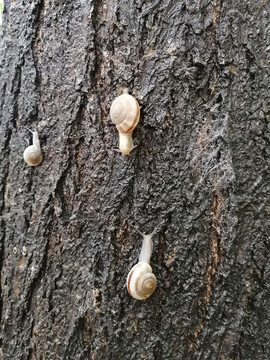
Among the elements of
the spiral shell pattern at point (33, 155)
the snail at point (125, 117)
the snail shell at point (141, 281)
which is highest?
the snail at point (125, 117)

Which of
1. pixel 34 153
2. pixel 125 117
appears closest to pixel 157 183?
pixel 125 117

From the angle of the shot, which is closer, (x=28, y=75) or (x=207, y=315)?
(x=207, y=315)

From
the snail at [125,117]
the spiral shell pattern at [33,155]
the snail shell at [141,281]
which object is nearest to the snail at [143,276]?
the snail shell at [141,281]

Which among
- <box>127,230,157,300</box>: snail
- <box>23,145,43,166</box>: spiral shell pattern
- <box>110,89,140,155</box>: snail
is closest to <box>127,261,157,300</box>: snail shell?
<box>127,230,157,300</box>: snail

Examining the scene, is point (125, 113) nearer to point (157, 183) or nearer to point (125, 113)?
point (125, 113)

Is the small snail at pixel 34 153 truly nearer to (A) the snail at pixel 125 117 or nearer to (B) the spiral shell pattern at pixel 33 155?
(B) the spiral shell pattern at pixel 33 155

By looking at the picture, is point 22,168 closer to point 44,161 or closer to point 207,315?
point 44,161

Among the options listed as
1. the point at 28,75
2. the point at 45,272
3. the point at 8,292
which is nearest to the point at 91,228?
the point at 45,272
